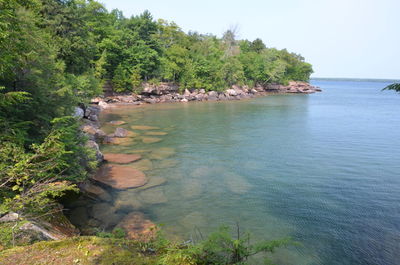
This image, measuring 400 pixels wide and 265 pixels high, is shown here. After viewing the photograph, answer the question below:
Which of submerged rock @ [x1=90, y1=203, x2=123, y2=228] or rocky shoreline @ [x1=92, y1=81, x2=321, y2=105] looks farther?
rocky shoreline @ [x1=92, y1=81, x2=321, y2=105]

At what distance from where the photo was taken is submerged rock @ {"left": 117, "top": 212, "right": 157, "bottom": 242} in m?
7.65

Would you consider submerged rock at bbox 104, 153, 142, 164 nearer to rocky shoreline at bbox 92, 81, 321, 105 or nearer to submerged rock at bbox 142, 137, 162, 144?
submerged rock at bbox 142, 137, 162, 144

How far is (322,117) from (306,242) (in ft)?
92.2

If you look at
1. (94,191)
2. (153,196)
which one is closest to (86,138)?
(94,191)

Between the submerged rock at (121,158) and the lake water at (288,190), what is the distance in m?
0.97

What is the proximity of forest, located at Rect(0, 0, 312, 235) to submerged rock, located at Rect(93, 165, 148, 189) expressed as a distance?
0.94m

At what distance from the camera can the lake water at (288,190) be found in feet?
25.9

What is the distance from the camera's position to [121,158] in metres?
15.0

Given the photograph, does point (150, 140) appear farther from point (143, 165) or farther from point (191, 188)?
point (191, 188)

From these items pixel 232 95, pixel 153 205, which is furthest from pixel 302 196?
pixel 232 95

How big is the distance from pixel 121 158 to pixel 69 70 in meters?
14.1

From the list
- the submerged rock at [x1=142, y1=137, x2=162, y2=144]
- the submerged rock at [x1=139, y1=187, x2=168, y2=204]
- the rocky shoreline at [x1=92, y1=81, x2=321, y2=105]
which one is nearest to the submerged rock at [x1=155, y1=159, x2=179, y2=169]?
the submerged rock at [x1=139, y1=187, x2=168, y2=204]

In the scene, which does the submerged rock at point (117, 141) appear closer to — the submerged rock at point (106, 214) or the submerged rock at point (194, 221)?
the submerged rock at point (106, 214)

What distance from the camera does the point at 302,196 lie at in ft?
35.1
